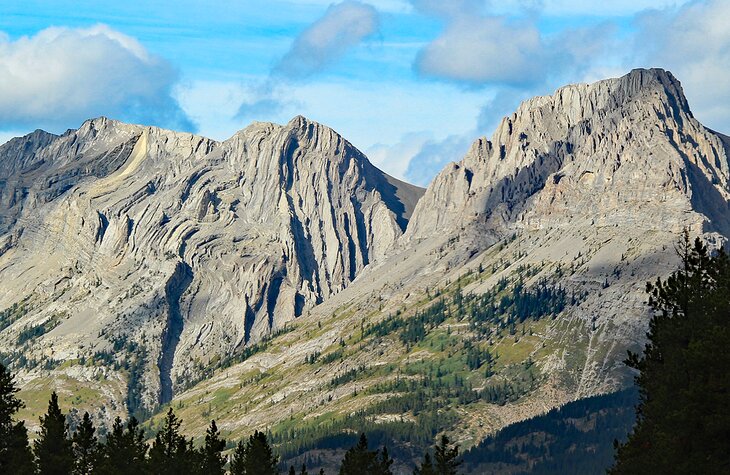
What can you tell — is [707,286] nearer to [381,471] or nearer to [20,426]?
[381,471]

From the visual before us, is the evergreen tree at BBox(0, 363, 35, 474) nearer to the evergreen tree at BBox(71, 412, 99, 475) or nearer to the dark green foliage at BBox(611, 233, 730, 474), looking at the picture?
the evergreen tree at BBox(71, 412, 99, 475)

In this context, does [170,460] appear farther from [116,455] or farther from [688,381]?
[688,381]

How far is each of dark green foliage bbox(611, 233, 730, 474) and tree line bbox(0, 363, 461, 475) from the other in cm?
3381

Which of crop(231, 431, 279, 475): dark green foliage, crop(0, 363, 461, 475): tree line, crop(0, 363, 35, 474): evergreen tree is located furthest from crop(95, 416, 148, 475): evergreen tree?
crop(0, 363, 35, 474): evergreen tree

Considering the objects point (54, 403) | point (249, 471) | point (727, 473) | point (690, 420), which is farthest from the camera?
point (249, 471)

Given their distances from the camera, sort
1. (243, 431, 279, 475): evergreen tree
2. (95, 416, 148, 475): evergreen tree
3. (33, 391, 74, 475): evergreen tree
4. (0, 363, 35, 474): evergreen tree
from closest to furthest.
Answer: (0, 363, 35, 474): evergreen tree < (33, 391, 74, 475): evergreen tree < (95, 416, 148, 475): evergreen tree < (243, 431, 279, 475): evergreen tree

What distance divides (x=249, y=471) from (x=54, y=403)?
25586mm

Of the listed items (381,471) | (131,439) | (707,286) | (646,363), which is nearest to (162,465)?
(131,439)

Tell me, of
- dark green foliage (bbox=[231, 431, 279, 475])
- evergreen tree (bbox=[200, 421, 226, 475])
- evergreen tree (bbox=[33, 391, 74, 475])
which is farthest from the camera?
dark green foliage (bbox=[231, 431, 279, 475])

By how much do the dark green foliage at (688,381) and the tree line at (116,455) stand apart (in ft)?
111

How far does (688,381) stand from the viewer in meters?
90.9

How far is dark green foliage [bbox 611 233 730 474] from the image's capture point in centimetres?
8231

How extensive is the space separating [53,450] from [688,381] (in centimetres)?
7025

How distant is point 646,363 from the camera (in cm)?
11606
